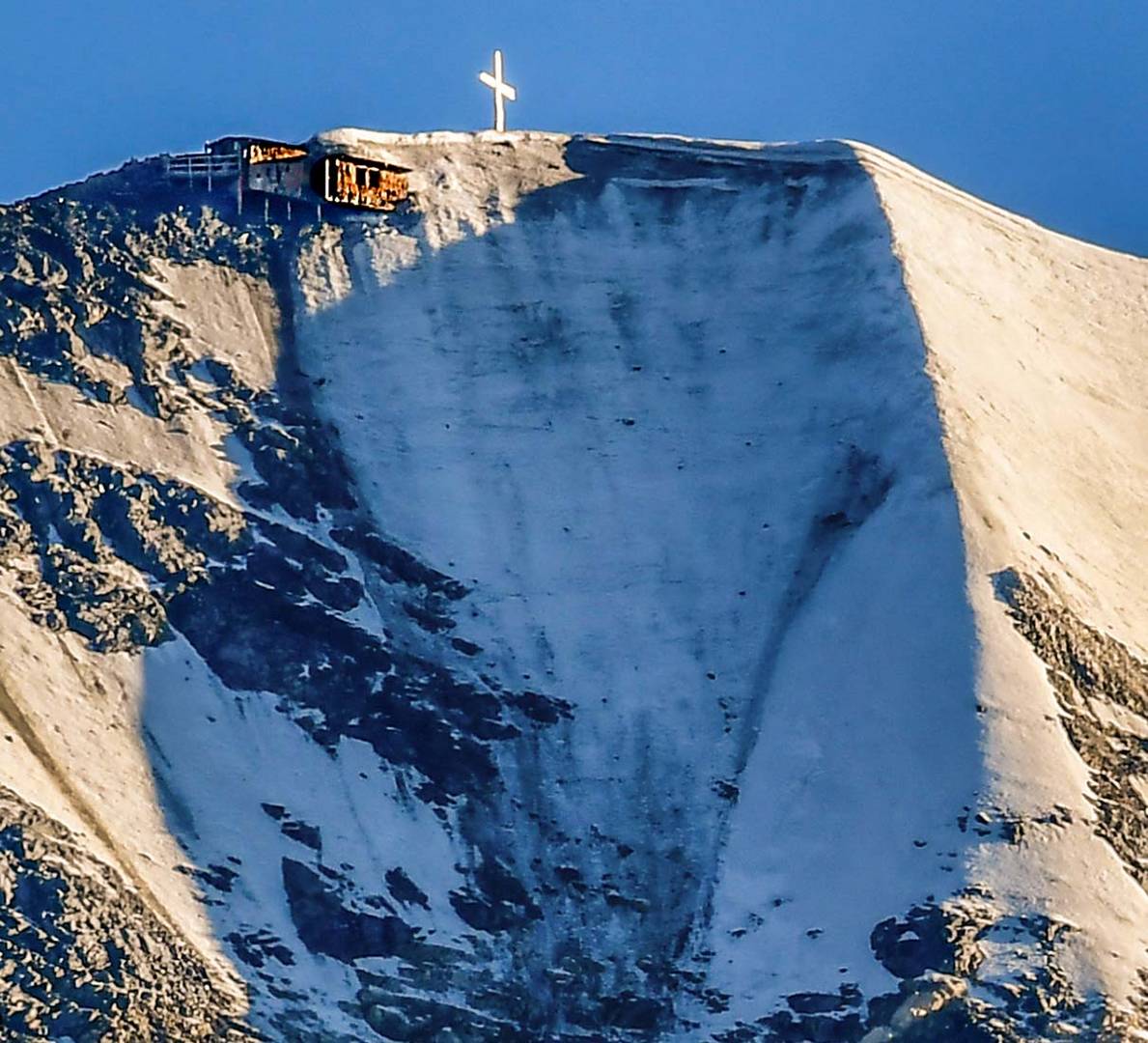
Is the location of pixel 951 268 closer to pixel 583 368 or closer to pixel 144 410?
pixel 583 368

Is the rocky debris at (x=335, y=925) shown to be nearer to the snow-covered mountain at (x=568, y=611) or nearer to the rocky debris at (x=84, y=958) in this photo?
the snow-covered mountain at (x=568, y=611)

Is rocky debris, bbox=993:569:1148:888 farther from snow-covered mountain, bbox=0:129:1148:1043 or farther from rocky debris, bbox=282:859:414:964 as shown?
rocky debris, bbox=282:859:414:964

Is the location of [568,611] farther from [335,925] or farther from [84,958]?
[84,958]

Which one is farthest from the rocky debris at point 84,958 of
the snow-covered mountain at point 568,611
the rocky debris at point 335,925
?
the rocky debris at point 335,925

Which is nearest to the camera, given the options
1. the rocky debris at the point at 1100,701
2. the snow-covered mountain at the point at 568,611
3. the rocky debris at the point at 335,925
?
the snow-covered mountain at the point at 568,611

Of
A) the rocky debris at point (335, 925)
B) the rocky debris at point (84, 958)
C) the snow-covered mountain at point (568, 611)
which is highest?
the snow-covered mountain at point (568, 611)

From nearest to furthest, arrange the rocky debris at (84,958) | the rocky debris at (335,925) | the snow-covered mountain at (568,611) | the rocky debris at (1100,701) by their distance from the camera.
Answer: the rocky debris at (84,958) < the snow-covered mountain at (568,611) < the rocky debris at (335,925) < the rocky debris at (1100,701)
